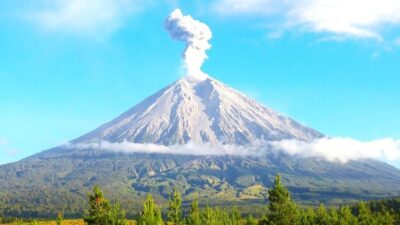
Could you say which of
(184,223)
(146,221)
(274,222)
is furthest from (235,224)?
(146,221)

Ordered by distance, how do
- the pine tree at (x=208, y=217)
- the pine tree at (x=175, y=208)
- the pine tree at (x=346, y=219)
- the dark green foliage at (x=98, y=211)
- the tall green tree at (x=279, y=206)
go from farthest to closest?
the pine tree at (x=346, y=219) < the tall green tree at (x=279, y=206) < the pine tree at (x=208, y=217) < the pine tree at (x=175, y=208) < the dark green foliage at (x=98, y=211)

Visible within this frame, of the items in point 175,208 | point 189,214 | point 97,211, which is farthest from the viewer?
point 189,214

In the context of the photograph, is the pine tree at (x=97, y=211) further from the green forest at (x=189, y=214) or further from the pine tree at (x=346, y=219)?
the pine tree at (x=346, y=219)

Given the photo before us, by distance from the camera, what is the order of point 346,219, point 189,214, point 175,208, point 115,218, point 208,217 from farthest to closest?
point 346,219
point 208,217
point 189,214
point 175,208
point 115,218

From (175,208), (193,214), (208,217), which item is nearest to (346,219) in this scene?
(208,217)

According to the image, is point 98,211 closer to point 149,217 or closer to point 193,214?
point 193,214

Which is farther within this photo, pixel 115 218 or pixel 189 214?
pixel 189 214

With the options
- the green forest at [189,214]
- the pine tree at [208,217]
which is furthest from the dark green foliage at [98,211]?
the pine tree at [208,217]

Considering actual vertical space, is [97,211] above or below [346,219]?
above

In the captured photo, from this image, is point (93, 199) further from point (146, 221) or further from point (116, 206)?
point (146, 221)

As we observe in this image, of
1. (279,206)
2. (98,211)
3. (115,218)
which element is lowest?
(115,218)

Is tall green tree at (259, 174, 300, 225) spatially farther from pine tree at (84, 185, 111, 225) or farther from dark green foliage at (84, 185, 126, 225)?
pine tree at (84, 185, 111, 225)
